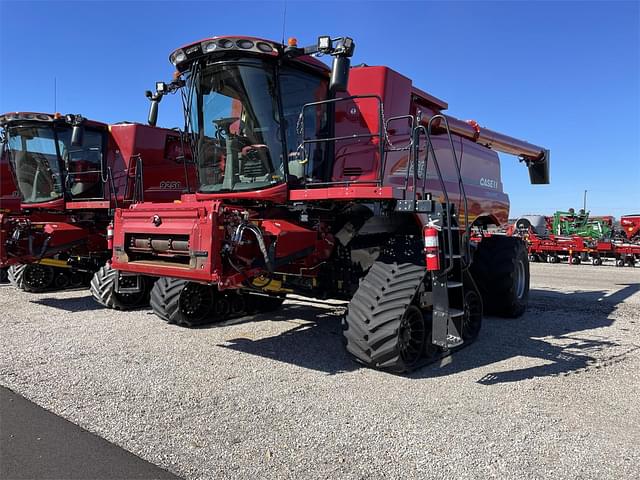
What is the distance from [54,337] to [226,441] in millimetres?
3869

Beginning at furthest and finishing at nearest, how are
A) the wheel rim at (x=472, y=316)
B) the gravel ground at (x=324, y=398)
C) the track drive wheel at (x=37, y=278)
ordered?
the track drive wheel at (x=37, y=278) → the wheel rim at (x=472, y=316) → the gravel ground at (x=324, y=398)

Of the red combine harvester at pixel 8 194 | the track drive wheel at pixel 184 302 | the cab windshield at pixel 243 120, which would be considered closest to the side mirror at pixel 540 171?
the track drive wheel at pixel 184 302

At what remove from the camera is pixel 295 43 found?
197 inches

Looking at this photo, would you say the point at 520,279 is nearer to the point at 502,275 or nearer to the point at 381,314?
the point at 502,275

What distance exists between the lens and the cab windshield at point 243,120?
5223 millimetres

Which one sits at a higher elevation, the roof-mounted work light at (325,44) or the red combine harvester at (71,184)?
the roof-mounted work light at (325,44)

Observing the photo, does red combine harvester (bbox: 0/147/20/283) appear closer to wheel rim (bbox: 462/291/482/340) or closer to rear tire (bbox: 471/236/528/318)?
rear tire (bbox: 471/236/528/318)

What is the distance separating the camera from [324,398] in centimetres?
420

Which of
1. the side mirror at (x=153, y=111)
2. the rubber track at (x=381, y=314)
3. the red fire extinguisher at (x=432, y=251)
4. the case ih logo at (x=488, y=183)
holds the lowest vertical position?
the rubber track at (x=381, y=314)

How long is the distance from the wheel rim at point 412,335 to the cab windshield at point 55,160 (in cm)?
650

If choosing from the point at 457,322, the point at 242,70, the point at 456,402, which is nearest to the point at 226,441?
the point at 456,402

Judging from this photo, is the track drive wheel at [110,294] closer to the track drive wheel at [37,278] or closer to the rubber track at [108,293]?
the rubber track at [108,293]

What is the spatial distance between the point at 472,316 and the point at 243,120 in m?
3.49

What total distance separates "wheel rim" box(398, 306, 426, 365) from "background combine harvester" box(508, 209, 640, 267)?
44.7 feet
